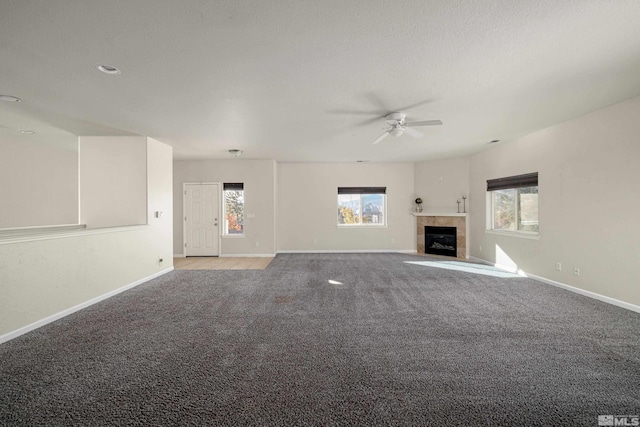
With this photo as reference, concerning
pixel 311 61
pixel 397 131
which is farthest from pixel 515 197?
pixel 311 61

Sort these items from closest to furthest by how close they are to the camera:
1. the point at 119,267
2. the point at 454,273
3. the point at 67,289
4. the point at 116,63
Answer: the point at 116,63, the point at 67,289, the point at 119,267, the point at 454,273

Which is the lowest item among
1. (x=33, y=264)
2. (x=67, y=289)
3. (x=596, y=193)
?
(x=67, y=289)

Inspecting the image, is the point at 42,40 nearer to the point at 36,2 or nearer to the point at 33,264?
the point at 36,2

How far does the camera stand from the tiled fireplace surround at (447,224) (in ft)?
23.7

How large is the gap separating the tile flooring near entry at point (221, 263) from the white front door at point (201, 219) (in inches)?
13.9

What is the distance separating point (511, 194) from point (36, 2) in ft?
23.5

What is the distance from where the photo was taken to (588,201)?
4.00m

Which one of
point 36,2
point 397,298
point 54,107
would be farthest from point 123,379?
point 54,107

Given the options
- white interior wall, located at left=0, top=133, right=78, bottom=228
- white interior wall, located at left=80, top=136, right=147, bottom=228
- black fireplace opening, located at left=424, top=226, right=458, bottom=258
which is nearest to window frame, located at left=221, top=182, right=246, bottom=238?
white interior wall, located at left=80, top=136, right=147, bottom=228

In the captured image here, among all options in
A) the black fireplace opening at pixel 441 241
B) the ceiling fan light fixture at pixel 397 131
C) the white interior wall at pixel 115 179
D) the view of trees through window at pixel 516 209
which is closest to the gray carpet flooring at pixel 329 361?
the white interior wall at pixel 115 179

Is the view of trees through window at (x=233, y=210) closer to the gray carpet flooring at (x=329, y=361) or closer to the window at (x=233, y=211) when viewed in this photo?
the window at (x=233, y=211)

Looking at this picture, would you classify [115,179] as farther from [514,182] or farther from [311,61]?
[514,182]

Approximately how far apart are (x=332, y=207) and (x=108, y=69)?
6138 mm

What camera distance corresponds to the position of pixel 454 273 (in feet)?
17.7
